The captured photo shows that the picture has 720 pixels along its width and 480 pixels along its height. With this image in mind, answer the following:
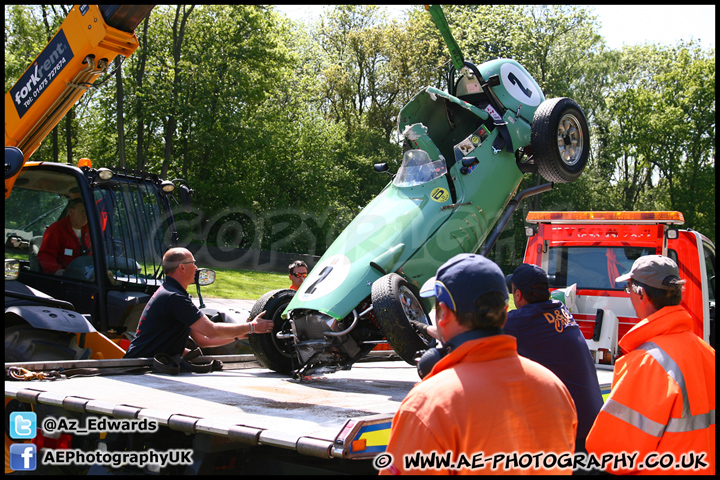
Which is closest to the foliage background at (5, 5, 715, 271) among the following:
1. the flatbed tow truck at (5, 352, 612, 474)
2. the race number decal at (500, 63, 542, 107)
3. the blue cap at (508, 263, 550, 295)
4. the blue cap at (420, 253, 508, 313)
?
the race number decal at (500, 63, 542, 107)

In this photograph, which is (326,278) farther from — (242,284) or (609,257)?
(242,284)

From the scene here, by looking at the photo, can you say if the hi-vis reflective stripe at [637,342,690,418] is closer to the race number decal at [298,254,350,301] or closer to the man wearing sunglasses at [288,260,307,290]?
the race number decal at [298,254,350,301]

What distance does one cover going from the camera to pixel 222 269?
24.6 meters

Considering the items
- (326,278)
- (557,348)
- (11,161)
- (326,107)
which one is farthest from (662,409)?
(326,107)

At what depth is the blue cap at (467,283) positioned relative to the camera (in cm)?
203

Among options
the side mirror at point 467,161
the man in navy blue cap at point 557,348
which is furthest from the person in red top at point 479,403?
the side mirror at point 467,161

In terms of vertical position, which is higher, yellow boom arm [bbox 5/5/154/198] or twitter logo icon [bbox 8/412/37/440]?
yellow boom arm [bbox 5/5/154/198]

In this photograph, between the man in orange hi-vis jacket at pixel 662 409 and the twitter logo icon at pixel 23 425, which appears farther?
the twitter logo icon at pixel 23 425

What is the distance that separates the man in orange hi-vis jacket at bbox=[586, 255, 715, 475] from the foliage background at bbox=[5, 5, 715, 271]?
80.2 feet

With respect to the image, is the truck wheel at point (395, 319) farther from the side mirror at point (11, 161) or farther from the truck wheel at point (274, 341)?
the side mirror at point (11, 161)

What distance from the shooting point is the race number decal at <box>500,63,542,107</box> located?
7.06 m

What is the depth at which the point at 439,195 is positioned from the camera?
634 cm
